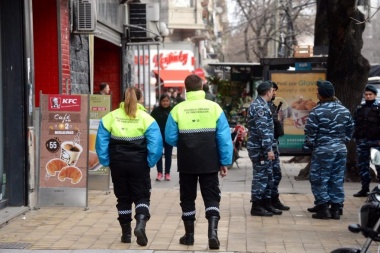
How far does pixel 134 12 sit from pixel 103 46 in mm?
1613

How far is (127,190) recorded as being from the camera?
9.16 meters

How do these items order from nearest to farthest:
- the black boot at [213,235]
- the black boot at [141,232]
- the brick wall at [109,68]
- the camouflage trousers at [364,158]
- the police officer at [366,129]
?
the black boot at [213,235] < the black boot at [141,232] < the police officer at [366,129] < the camouflage trousers at [364,158] < the brick wall at [109,68]

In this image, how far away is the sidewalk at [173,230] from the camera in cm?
901

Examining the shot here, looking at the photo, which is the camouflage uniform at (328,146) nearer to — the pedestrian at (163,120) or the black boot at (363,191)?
the black boot at (363,191)

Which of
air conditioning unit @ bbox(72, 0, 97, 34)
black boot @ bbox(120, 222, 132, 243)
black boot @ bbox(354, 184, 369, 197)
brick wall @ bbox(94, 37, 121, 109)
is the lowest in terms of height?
black boot @ bbox(354, 184, 369, 197)

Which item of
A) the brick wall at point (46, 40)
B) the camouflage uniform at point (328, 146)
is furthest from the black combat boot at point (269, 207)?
the brick wall at point (46, 40)

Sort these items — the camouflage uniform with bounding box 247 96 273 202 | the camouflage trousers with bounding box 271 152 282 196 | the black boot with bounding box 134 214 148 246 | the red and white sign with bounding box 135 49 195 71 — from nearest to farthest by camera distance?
the black boot with bounding box 134 214 148 246 < the camouflage uniform with bounding box 247 96 273 202 < the camouflage trousers with bounding box 271 152 282 196 < the red and white sign with bounding box 135 49 195 71

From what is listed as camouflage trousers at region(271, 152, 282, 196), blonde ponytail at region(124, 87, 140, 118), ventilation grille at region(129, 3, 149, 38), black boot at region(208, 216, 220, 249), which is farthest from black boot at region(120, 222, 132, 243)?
ventilation grille at region(129, 3, 149, 38)

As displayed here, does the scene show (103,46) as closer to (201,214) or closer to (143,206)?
(201,214)

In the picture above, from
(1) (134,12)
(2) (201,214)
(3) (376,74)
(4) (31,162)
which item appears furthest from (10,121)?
(3) (376,74)

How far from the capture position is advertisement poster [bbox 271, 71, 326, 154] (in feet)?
53.3

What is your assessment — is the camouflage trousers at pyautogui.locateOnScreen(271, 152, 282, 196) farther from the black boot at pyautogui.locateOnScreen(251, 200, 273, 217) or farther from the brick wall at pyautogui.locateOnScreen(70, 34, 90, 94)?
the brick wall at pyautogui.locateOnScreen(70, 34, 90, 94)

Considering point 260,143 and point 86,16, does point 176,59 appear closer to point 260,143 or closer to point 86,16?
point 86,16

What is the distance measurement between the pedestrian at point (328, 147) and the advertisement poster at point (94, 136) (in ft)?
11.9
